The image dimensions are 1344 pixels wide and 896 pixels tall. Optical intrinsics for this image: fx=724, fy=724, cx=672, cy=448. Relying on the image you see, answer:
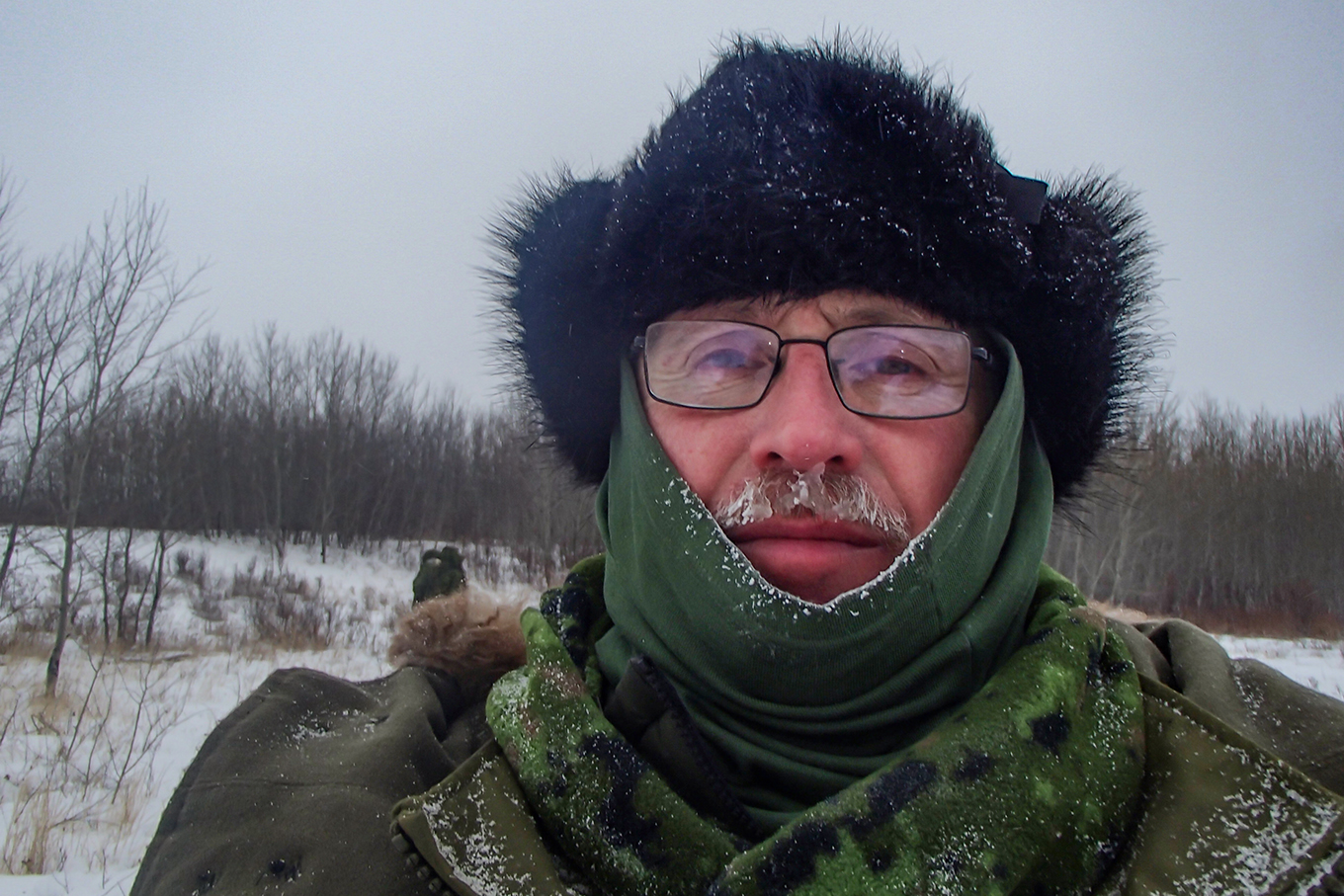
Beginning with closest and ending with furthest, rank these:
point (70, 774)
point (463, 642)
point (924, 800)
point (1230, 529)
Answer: point (924, 800)
point (463, 642)
point (70, 774)
point (1230, 529)

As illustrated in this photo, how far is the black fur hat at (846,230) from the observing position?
4.99 feet

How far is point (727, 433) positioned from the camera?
1.48 m

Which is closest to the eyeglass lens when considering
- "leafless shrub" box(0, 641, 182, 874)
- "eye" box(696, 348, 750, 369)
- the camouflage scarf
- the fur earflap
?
"eye" box(696, 348, 750, 369)

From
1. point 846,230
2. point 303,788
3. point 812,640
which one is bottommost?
point 303,788

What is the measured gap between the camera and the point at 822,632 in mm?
1265

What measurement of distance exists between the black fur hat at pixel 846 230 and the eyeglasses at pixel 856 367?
9cm

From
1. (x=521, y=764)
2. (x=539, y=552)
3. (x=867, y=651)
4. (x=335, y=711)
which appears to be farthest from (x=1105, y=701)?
(x=539, y=552)

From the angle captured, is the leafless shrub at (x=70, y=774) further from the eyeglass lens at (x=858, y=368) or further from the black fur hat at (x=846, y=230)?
the eyeglass lens at (x=858, y=368)

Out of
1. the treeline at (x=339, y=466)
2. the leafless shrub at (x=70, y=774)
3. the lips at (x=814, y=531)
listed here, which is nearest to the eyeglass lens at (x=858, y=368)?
the lips at (x=814, y=531)

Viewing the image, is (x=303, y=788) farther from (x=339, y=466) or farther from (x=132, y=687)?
(x=339, y=466)

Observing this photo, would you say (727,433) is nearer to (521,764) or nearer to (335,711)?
(521,764)

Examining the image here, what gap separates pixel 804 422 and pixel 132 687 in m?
10.4

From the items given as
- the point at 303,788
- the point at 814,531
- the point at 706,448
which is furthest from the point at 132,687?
the point at 814,531

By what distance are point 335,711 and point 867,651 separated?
126cm
